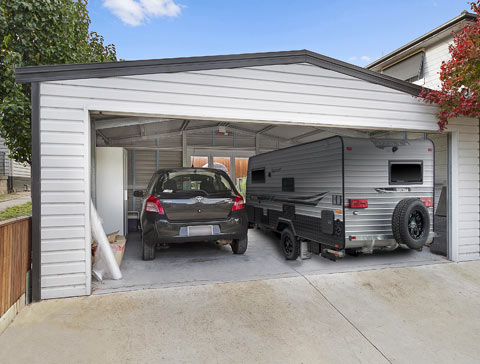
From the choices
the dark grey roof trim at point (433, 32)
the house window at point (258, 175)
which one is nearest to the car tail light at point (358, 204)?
the house window at point (258, 175)

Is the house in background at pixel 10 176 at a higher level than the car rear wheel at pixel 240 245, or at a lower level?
higher

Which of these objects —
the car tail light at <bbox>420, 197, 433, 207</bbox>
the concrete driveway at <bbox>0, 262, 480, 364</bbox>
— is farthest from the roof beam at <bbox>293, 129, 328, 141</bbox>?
the concrete driveway at <bbox>0, 262, 480, 364</bbox>

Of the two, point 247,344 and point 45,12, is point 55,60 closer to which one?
point 45,12

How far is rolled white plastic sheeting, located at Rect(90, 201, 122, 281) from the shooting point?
3928mm

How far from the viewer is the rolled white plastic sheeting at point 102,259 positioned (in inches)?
155

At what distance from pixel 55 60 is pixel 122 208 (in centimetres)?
356

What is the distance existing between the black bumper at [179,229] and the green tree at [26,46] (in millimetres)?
3112

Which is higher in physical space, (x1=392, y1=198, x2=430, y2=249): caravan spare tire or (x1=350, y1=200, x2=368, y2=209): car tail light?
(x1=350, y1=200, x2=368, y2=209): car tail light

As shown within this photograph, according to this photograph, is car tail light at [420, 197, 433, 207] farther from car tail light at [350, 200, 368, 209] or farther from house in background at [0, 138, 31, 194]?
house in background at [0, 138, 31, 194]

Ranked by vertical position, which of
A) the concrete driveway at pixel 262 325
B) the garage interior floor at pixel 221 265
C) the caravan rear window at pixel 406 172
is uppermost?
the caravan rear window at pixel 406 172

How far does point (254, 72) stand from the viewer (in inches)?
157

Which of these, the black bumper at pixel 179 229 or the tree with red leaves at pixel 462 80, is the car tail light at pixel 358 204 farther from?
the tree with red leaves at pixel 462 80

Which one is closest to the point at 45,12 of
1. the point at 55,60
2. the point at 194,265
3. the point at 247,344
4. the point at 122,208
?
the point at 55,60

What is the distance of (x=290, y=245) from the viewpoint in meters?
5.06
